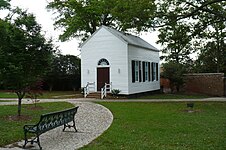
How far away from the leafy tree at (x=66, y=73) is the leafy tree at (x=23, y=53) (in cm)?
2167

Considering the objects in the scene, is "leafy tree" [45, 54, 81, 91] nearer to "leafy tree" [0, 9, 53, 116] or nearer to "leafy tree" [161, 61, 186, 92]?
"leafy tree" [161, 61, 186, 92]

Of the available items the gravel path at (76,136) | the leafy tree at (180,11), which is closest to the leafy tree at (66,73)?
the leafy tree at (180,11)

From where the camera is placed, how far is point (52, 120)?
8.34 m

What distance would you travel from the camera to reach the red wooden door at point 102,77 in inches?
1010

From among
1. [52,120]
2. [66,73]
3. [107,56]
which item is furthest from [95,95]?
[52,120]

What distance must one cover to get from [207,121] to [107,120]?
3.93 metres

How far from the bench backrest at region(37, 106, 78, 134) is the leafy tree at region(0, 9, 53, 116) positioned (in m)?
3.77

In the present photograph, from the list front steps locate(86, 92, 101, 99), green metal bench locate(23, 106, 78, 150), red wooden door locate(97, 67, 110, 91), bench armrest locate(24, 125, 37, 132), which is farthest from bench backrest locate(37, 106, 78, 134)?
red wooden door locate(97, 67, 110, 91)

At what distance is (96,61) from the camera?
26.1 m

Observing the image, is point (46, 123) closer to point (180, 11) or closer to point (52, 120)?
point (52, 120)

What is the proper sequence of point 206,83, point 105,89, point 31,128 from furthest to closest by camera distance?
point 206,83, point 105,89, point 31,128

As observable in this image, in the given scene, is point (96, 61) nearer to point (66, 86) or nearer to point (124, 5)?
point (124, 5)

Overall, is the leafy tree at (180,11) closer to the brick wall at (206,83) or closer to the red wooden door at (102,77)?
the red wooden door at (102,77)

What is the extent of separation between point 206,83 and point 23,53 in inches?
920
